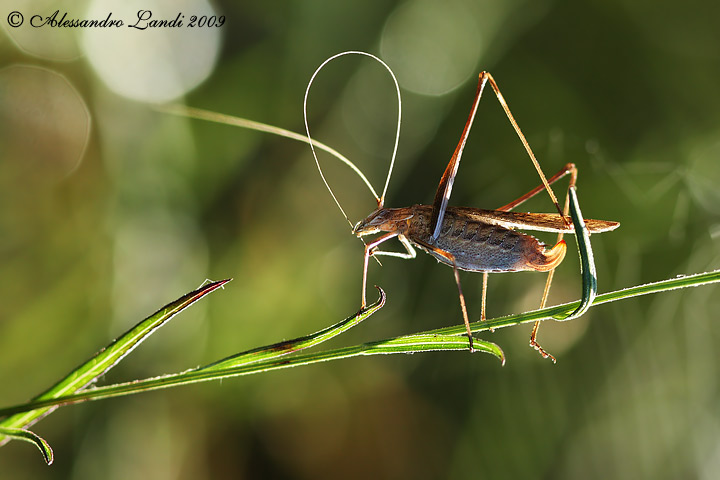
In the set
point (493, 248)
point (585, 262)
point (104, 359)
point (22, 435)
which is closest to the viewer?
point (22, 435)

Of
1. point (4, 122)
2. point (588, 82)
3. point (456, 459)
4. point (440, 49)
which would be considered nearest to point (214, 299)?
point (4, 122)

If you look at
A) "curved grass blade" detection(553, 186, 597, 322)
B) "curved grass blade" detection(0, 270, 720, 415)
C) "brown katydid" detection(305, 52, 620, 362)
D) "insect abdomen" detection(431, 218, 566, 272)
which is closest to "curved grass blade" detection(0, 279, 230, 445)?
"curved grass blade" detection(0, 270, 720, 415)

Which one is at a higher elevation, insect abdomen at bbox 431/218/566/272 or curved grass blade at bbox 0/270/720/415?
insect abdomen at bbox 431/218/566/272

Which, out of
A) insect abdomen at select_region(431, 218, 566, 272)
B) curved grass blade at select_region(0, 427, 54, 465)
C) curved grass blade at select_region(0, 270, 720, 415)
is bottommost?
curved grass blade at select_region(0, 427, 54, 465)

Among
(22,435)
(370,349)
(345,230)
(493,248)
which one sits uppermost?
(345,230)

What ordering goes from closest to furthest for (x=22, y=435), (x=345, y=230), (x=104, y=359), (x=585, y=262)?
(x=22, y=435)
(x=104, y=359)
(x=585, y=262)
(x=345, y=230)

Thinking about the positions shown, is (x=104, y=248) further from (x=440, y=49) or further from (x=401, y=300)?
(x=440, y=49)

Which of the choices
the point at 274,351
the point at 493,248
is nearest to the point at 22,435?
the point at 274,351

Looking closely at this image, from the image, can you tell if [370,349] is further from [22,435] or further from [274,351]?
[22,435]

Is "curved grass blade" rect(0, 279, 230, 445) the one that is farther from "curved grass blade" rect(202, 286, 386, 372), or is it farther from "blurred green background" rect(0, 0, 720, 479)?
"blurred green background" rect(0, 0, 720, 479)
